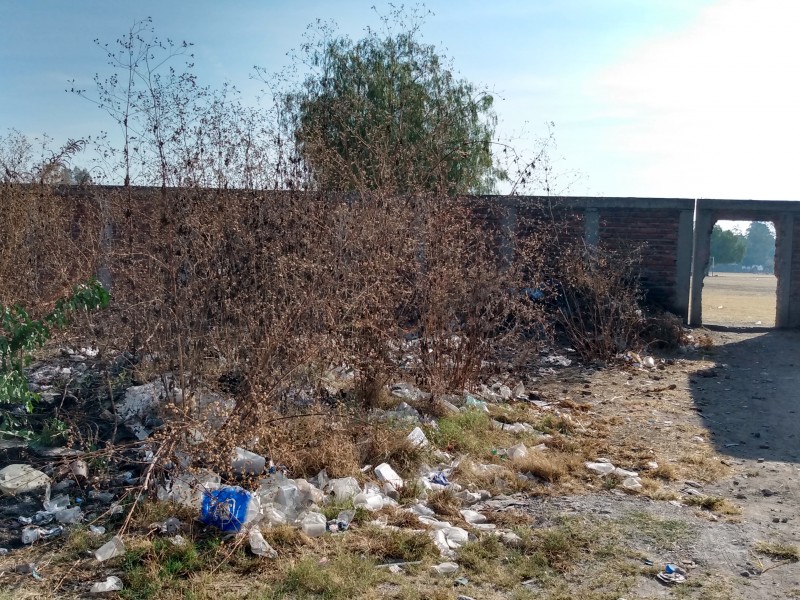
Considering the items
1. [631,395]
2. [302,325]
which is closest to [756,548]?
[302,325]

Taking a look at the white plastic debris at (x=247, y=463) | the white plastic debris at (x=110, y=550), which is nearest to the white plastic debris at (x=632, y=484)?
the white plastic debris at (x=247, y=463)

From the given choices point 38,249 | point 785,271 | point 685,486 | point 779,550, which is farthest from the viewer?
point 785,271

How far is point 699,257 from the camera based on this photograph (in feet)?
42.9

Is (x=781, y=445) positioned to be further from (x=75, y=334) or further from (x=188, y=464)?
(x=75, y=334)

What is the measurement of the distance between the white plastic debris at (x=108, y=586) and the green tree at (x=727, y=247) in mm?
71976

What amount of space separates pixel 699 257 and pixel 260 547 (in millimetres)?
11374

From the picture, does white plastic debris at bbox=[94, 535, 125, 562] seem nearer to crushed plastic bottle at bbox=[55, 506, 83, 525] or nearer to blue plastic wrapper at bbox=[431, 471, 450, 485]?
crushed plastic bottle at bbox=[55, 506, 83, 525]

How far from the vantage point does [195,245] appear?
186 inches

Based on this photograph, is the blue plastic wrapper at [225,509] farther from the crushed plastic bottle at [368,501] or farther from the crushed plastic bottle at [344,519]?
the crushed plastic bottle at [368,501]

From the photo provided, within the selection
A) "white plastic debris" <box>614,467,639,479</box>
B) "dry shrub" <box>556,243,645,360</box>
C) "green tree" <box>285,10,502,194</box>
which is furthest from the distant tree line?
"white plastic debris" <box>614,467,639,479</box>

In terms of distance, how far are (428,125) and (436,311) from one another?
7.33 meters

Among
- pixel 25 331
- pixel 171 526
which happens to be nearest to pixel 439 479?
pixel 171 526

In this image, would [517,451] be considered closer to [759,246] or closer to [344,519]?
[344,519]

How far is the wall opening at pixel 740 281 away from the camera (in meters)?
17.7
